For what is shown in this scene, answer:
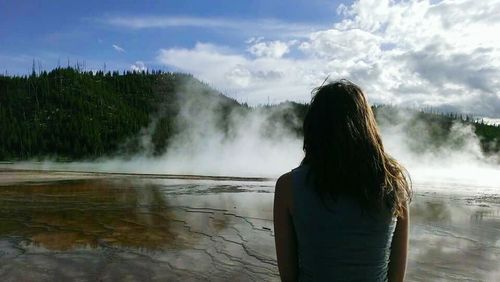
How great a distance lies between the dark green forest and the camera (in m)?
86.2

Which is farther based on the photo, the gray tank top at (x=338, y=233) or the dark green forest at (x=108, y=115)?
the dark green forest at (x=108, y=115)

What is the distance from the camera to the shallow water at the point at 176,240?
23.6 feet

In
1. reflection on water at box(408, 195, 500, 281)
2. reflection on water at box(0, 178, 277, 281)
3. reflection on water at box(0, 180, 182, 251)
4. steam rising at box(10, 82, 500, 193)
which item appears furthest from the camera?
steam rising at box(10, 82, 500, 193)

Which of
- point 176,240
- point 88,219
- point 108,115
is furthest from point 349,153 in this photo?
point 108,115

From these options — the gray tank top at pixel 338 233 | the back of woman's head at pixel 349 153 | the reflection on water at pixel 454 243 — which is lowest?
the reflection on water at pixel 454 243

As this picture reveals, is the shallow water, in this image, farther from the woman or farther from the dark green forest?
the dark green forest

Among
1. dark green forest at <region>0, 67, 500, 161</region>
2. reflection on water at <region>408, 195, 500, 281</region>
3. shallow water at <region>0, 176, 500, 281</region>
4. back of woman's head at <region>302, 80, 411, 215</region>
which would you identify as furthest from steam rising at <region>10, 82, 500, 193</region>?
back of woman's head at <region>302, 80, 411, 215</region>

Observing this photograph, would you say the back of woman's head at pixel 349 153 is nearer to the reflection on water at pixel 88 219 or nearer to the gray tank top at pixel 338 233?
the gray tank top at pixel 338 233

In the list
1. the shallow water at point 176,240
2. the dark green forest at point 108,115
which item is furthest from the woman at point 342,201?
the dark green forest at point 108,115

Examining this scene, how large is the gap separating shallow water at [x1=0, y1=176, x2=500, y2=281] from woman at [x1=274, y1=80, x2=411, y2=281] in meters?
5.23

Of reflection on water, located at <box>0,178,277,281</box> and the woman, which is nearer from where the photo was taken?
the woman

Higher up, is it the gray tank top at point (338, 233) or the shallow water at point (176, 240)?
the gray tank top at point (338, 233)

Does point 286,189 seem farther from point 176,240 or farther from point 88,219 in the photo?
point 88,219

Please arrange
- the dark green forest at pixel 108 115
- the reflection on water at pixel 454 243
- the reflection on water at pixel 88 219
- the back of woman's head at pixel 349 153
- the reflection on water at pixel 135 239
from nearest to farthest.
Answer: the back of woman's head at pixel 349 153, the reflection on water at pixel 135 239, the reflection on water at pixel 454 243, the reflection on water at pixel 88 219, the dark green forest at pixel 108 115
